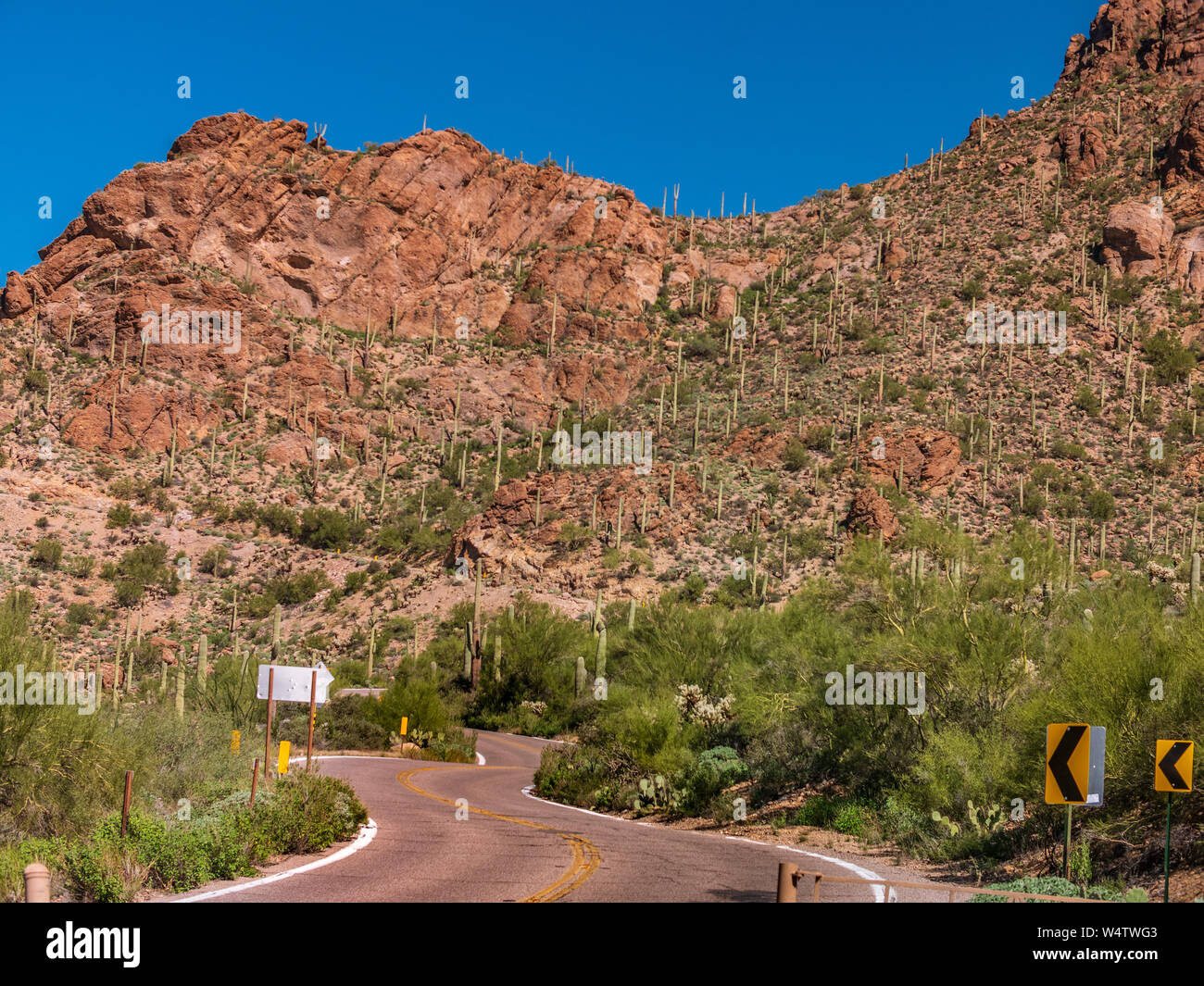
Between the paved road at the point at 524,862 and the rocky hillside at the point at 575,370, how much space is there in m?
25.2

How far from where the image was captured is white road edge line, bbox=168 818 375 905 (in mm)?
9250

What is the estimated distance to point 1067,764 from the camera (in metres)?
9.74

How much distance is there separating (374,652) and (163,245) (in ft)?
137

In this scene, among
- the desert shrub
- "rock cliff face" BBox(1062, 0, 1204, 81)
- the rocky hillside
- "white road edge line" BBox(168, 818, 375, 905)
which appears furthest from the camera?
"rock cliff face" BBox(1062, 0, 1204, 81)

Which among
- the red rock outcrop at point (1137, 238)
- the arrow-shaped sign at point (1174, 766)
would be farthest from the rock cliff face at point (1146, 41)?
the arrow-shaped sign at point (1174, 766)

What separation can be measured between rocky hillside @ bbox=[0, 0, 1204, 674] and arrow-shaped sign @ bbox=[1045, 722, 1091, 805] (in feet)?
Answer: 91.1

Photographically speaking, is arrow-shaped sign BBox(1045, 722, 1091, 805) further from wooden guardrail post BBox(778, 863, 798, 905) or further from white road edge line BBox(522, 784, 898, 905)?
wooden guardrail post BBox(778, 863, 798, 905)

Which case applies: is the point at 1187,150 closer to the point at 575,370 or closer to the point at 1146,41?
the point at 1146,41

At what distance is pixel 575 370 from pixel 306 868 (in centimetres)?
6998

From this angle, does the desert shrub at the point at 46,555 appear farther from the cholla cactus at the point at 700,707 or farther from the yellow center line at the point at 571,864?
the cholla cactus at the point at 700,707

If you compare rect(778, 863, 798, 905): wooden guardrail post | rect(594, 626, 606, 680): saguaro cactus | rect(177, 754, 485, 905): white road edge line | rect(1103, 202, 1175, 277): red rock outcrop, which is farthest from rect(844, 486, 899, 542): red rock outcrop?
rect(778, 863, 798, 905): wooden guardrail post

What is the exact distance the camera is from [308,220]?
8400cm

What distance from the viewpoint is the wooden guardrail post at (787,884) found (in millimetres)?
6469

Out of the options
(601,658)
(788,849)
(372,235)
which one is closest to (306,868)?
(788,849)
